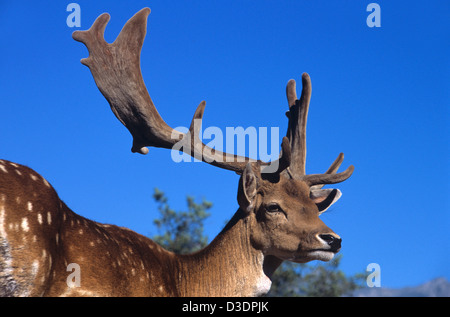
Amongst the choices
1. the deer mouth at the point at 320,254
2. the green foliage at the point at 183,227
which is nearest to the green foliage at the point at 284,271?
the green foliage at the point at 183,227

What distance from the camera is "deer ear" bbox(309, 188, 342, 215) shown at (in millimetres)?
7207

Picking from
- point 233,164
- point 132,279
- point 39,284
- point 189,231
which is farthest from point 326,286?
point 39,284

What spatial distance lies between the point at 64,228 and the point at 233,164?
2.45 meters

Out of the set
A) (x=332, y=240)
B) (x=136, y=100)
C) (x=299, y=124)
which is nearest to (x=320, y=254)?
(x=332, y=240)

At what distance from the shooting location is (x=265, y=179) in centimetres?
677

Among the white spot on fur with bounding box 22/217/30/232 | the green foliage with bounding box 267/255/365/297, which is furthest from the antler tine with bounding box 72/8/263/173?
the green foliage with bounding box 267/255/365/297

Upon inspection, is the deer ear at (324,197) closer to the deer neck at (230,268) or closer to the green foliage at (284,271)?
the deer neck at (230,268)

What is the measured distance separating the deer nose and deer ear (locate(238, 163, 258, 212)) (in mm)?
835

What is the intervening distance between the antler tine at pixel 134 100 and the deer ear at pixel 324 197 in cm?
86

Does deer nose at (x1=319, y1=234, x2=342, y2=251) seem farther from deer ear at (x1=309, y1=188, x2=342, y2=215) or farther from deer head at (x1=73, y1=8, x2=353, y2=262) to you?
deer ear at (x1=309, y1=188, x2=342, y2=215)

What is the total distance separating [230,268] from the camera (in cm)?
638

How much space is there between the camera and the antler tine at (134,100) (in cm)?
705
